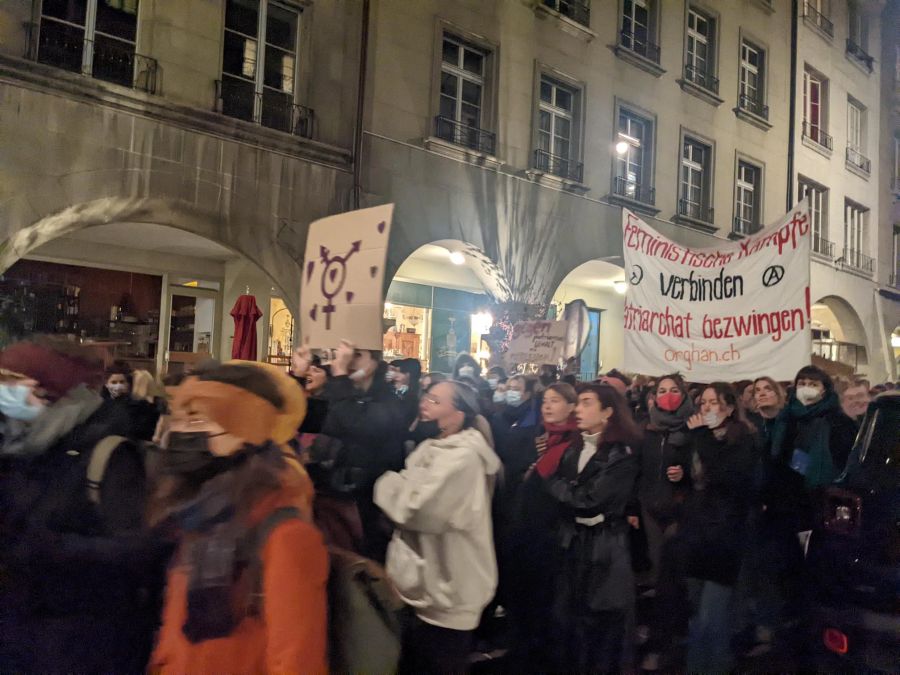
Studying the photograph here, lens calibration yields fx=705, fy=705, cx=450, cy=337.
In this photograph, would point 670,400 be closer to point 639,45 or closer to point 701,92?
point 639,45

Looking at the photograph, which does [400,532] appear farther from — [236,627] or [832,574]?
[832,574]

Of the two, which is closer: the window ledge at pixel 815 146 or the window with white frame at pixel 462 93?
the window with white frame at pixel 462 93

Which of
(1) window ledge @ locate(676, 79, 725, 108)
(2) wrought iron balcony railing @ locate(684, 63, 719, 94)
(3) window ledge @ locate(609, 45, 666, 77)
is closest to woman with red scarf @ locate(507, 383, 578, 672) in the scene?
(3) window ledge @ locate(609, 45, 666, 77)

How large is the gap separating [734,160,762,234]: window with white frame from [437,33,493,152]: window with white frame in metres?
5.87

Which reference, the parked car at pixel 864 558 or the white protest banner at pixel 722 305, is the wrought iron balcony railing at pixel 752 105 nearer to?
the white protest banner at pixel 722 305

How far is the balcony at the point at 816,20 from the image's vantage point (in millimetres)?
12664

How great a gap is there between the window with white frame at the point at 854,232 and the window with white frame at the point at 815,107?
124 cm

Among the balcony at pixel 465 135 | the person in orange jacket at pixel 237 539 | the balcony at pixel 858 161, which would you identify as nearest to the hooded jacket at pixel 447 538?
the person in orange jacket at pixel 237 539

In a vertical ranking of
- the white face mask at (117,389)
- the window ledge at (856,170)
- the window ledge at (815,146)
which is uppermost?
the window ledge at (815,146)

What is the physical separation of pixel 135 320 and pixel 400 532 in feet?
26.2

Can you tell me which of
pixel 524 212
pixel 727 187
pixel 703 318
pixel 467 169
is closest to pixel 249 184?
pixel 467 169

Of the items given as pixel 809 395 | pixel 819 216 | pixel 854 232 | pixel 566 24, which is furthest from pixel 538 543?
pixel 854 232

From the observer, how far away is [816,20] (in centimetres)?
1283

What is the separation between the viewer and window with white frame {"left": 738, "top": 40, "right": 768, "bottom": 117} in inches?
547
